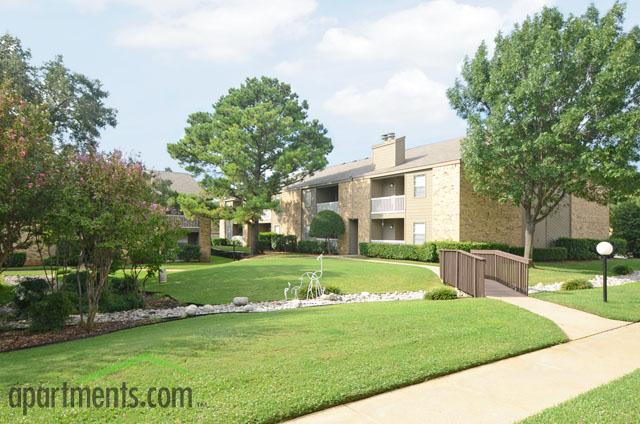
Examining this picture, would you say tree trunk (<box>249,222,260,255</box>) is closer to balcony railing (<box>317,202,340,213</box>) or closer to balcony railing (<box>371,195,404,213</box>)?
balcony railing (<box>317,202,340,213</box>)

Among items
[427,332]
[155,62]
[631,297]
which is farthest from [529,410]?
A: [155,62]

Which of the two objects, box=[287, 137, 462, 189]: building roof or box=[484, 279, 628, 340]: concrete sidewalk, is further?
box=[287, 137, 462, 189]: building roof

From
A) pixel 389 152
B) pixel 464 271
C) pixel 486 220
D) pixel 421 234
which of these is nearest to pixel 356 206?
pixel 389 152

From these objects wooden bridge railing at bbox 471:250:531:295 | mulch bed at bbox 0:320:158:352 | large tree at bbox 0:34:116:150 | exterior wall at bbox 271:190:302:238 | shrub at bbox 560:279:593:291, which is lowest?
mulch bed at bbox 0:320:158:352

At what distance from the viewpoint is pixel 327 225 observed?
93.9ft

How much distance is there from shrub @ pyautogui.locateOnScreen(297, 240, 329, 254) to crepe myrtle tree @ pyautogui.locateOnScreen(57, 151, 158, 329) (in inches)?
815

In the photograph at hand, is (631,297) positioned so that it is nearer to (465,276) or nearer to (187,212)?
(465,276)

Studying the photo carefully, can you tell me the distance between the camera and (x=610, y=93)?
16672 mm

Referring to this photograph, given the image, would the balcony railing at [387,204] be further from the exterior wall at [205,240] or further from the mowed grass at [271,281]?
the exterior wall at [205,240]

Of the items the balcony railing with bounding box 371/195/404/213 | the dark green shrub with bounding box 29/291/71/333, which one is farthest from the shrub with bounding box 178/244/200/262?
the dark green shrub with bounding box 29/291/71/333

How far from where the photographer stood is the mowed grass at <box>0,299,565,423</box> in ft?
12.7

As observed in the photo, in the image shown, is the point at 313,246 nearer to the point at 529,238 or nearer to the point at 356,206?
the point at 356,206

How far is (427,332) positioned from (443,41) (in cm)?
887

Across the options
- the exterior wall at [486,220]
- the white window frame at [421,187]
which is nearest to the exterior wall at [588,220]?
the exterior wall at [486,220]
